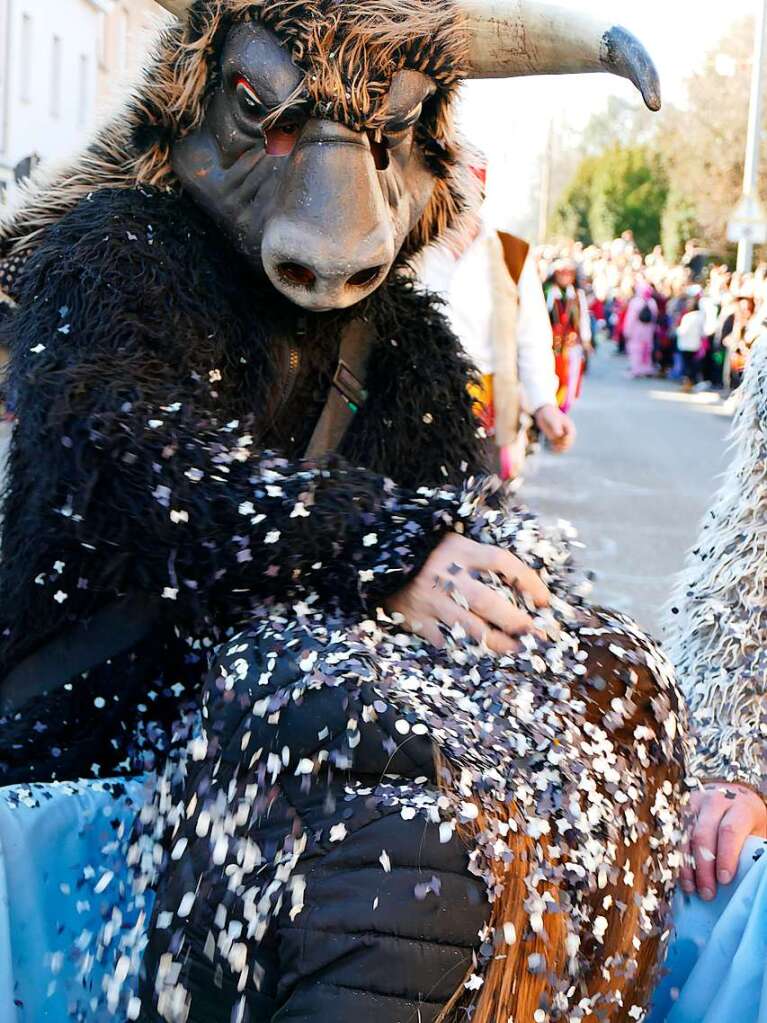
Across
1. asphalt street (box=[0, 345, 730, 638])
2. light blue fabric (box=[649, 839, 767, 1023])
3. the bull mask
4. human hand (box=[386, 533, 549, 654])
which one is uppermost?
the bull mask

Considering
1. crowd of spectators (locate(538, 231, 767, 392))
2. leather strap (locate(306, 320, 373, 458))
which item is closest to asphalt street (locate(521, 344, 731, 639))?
crowd of spectators (locate(538, 231, 767, 392))

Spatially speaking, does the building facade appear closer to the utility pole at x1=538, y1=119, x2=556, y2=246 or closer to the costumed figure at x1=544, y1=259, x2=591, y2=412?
the costumed figure at x1=544, y1=259, x2=591, y2=412

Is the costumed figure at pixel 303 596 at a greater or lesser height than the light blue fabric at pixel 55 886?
greater

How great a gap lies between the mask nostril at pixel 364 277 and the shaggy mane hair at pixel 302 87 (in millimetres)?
182

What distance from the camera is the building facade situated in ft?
69.4

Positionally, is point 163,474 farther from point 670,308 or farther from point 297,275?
point 670,308

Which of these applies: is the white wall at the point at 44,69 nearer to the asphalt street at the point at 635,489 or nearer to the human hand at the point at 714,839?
the asphalt street at the point at 635,489

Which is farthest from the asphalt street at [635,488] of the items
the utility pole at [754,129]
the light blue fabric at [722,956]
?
the utility pole at [754,129]

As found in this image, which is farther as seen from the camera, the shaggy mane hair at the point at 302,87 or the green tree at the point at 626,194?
the green tree at the point at 626,194

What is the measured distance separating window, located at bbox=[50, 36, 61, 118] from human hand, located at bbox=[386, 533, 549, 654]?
24300mm

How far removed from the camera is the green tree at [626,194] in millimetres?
46656

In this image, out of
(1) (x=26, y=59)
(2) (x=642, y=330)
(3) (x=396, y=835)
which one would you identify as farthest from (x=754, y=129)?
(3) (x=396, y=835)

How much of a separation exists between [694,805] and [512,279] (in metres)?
3.28

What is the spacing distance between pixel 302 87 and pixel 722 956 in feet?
Result: 3.96
